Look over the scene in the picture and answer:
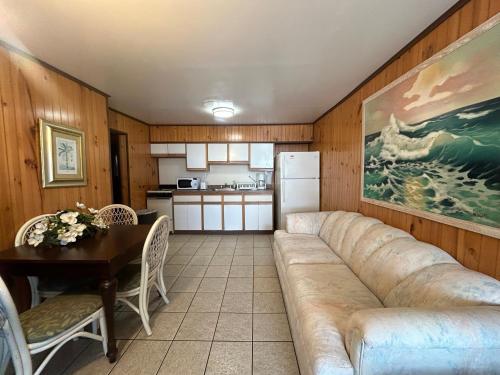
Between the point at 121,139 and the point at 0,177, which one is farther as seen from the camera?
the point at 121,139

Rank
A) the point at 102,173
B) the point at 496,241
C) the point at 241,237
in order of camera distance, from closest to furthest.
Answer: the point at 496,241 < the point at 102,173 < the point at 241,237

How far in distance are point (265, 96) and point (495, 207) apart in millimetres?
2441

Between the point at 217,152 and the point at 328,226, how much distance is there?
288cm

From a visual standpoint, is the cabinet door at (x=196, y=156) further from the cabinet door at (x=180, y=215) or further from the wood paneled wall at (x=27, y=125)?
the wood paneled wall at (x=27, y=125)

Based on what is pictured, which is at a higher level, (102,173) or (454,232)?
(102,173)

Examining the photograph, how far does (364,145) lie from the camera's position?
2.32 metres

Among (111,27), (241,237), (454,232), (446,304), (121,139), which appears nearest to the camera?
(446,304)

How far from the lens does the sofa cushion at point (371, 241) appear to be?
5.41 ft

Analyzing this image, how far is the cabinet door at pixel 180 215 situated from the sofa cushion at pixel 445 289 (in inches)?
153

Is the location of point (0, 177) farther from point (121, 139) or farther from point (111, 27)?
point (121, 139)

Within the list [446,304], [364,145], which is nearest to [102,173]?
[364,145]

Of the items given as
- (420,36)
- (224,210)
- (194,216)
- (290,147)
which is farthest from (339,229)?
(194,216)

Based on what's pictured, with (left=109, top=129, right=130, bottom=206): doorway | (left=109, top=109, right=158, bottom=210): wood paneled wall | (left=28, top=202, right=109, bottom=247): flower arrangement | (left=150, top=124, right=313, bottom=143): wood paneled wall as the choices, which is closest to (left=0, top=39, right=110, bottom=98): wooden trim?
Result: (left=109, top=109, right=158, bottom=210): wood paneled wall

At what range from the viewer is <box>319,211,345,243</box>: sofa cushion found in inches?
98.2
